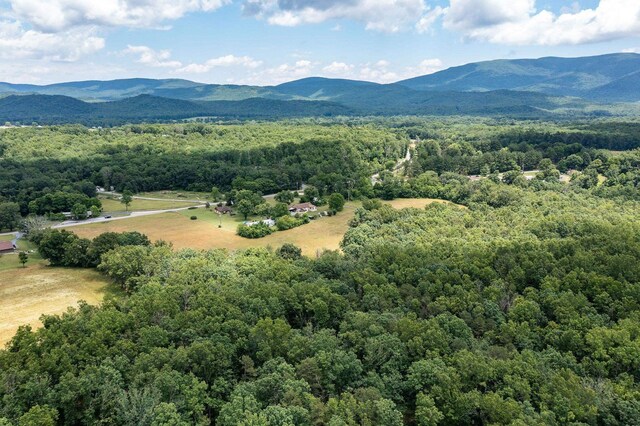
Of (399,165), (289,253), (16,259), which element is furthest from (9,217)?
(399,165)

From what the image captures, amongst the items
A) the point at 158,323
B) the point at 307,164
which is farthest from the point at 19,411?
the point at 307,164

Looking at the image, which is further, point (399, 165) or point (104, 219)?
point (399, 165)

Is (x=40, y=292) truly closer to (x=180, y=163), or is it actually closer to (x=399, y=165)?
(x=180, y=163)

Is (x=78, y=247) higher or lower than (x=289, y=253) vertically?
lower

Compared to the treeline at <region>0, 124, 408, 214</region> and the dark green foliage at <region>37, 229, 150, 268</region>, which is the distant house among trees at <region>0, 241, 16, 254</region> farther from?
the treeline at <region>0, 124, 408, 214</region>

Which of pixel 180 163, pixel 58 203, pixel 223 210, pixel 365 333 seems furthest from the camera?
pixel 180 163

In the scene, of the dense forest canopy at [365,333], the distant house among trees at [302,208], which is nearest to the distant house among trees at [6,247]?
the dense forest canopy at [365,333]
